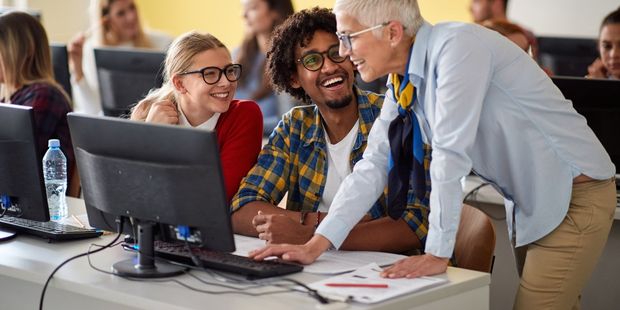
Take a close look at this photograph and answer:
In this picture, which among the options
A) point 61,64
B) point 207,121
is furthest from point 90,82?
Answer: point 207,121

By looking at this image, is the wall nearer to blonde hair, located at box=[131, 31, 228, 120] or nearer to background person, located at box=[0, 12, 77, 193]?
background person, located at box=[0, 12, 77, 193]

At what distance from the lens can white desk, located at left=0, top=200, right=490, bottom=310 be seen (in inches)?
73.4

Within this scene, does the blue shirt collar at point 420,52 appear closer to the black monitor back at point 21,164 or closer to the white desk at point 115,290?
the white desk at point 115,290

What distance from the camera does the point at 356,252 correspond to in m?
2.32

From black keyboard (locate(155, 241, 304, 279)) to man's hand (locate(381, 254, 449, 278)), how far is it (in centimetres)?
21

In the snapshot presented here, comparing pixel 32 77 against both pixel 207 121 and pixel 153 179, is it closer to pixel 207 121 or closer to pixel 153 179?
pixel 207 121

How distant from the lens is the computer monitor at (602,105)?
298 cm

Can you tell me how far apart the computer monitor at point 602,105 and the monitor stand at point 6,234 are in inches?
67.1

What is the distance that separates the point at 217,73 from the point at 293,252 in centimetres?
73

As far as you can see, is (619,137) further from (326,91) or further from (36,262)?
(36,262)

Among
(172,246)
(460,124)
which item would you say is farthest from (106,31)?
(460,124)

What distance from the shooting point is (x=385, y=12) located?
6.84 feet

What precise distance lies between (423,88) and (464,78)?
18 centimetres

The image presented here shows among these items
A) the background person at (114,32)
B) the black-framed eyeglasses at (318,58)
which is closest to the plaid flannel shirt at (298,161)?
the black-framed eyeglasses at (318,58)
